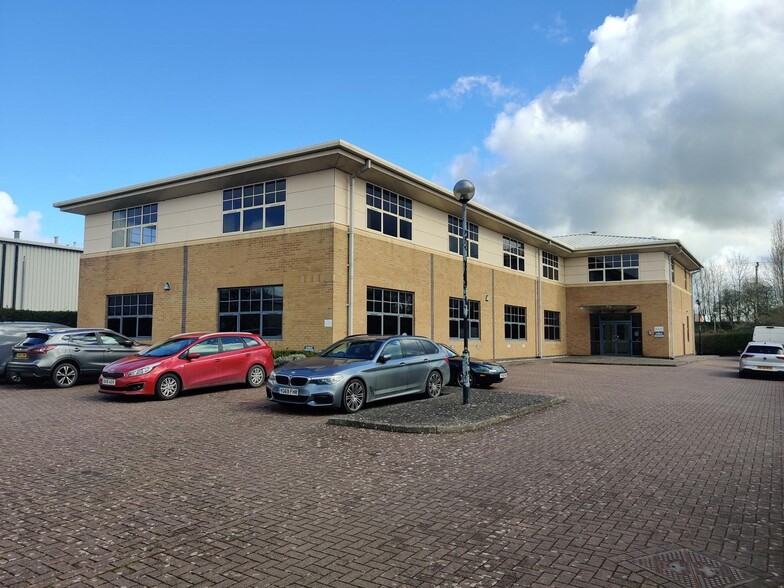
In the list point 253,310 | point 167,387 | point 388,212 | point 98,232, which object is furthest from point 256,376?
point 98,232

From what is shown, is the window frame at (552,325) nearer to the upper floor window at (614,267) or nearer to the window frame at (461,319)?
the upper floor window at (614,267)

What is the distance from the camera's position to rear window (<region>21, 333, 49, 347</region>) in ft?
43.1

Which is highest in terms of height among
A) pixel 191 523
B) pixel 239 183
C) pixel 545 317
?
pixel 239 183

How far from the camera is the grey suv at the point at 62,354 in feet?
42.0

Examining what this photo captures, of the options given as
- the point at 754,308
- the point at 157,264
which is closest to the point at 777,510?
the point at 157,264

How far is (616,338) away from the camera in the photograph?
32.7m

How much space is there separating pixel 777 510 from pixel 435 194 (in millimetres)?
16094

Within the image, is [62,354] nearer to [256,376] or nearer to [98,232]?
[256,376]

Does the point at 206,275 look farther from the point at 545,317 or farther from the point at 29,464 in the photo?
the point at 545,317

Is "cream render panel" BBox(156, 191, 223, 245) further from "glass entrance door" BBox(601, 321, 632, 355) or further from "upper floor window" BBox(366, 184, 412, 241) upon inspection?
"glass entrance door" BBox(601, 321, 632, 355)

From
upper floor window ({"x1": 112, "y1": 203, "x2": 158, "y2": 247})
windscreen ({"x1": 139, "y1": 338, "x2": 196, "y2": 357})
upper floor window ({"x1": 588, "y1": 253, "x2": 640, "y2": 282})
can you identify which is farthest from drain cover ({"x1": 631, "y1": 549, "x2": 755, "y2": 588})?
upper floor window ({"x1": 588, "y1": 253, "x2": 640, "y2": 282})

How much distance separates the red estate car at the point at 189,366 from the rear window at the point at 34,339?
288cm

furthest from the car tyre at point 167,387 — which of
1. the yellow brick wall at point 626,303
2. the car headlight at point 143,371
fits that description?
the yellow brick wall at point 626,303

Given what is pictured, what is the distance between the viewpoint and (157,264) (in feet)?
65.9
